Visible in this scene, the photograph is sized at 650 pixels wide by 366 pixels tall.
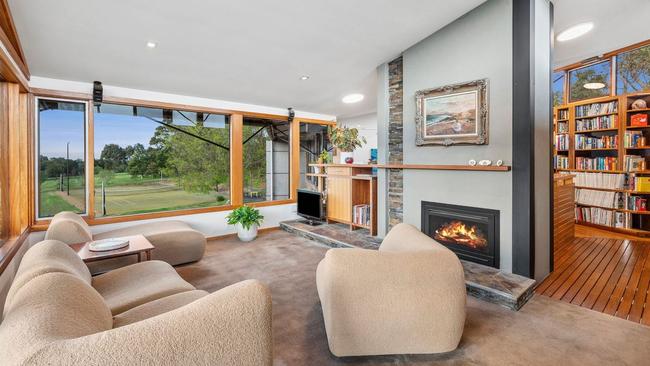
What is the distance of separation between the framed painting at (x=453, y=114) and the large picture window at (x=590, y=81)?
12.2ft

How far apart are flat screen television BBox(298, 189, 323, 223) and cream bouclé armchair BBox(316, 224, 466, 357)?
3.27 m

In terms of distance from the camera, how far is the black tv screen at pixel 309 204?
5.14 metres

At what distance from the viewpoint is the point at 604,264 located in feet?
11.4

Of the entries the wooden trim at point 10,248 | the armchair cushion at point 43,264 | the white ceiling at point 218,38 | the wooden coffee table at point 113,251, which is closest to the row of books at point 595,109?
the white ceiling at point 218,38

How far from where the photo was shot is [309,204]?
5.33m

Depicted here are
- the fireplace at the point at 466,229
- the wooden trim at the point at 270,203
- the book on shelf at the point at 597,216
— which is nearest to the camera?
the fireplace at the point at 466,229

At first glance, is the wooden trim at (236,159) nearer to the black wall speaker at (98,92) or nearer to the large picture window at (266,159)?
the large picture window at (266,159)

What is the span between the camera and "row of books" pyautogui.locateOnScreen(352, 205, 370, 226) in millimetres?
4566

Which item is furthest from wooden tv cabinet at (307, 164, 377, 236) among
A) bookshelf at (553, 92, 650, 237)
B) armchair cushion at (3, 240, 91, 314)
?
armchair cushion at (3, 240, 91, 314)

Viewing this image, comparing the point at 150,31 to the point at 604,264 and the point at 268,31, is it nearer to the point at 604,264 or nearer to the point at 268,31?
the point at 268,31

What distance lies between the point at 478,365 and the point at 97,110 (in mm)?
4900

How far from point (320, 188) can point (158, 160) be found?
2.63 meters

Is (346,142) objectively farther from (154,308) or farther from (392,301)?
(154,308)

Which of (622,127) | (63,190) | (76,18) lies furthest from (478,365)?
(622,127)
